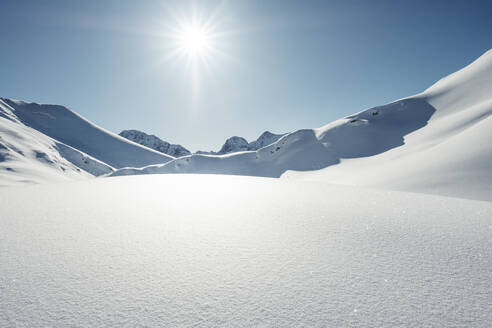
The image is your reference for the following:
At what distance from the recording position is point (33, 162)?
5447 cm

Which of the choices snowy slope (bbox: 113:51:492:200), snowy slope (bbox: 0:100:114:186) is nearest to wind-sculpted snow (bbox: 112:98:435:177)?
snowy slope (bbox: 113:51:492:200)

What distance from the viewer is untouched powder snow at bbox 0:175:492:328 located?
5.71 ft

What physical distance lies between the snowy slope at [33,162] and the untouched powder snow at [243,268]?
42.4 m

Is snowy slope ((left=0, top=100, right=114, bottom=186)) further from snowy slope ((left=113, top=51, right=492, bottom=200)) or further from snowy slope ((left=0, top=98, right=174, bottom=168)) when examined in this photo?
snowy slope ((left=113, top=51, right=492, bottom=200))

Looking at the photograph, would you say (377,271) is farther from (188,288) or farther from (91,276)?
(91,276)

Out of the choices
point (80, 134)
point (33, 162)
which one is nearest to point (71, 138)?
point (80, 134)

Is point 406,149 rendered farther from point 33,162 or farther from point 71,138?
point 71,138

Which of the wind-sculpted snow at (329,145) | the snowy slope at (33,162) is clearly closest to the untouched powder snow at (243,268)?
the wind-sculpted snow at (329,145)

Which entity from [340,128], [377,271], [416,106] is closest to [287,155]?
[340,128]

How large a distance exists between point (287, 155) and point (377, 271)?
48482mm

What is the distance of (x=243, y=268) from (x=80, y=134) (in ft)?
504

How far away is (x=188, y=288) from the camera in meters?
2.04

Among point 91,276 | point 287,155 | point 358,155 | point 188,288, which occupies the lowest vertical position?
point 188,288

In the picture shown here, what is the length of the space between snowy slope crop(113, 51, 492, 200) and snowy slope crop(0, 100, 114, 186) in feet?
60.2
